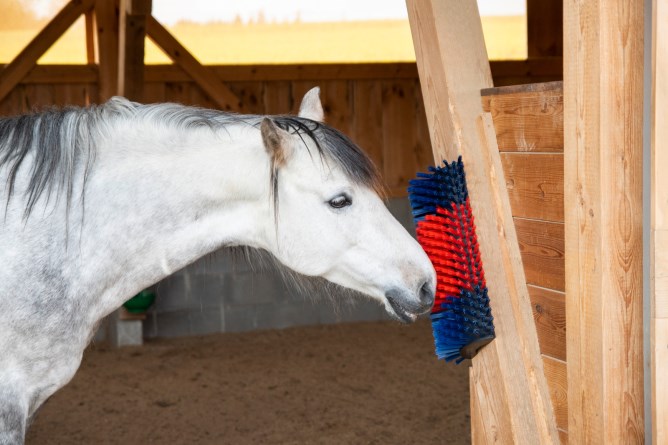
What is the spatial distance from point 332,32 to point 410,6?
4.72 metres

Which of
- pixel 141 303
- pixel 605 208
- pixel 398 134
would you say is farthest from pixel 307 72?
pixel 605 208

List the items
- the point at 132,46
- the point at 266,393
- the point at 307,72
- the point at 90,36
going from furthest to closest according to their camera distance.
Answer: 1. the point at 307,72
2. the point at 90,36
3. the point at 132,46
4. the point at 266,393

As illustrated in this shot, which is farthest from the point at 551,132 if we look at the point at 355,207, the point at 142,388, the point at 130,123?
the point at 142,388

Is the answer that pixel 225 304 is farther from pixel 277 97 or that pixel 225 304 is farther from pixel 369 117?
pixel 369 117

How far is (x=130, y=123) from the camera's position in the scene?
Answer: 2.52m

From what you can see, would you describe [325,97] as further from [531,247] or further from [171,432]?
[531,247]

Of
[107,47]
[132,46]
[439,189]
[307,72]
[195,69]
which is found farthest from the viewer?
[307,72]

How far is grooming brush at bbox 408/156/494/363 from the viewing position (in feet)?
8.22

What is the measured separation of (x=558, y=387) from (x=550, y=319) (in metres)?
0.21

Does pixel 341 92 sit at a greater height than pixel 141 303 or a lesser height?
greater

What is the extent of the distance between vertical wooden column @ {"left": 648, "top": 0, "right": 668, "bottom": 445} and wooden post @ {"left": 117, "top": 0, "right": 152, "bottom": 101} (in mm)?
4382

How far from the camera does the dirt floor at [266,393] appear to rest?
4.50m

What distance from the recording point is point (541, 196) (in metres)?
2.47

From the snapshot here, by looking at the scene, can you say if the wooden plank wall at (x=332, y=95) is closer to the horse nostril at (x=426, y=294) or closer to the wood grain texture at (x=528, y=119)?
the wood grain texture at (x=528, y=119)
